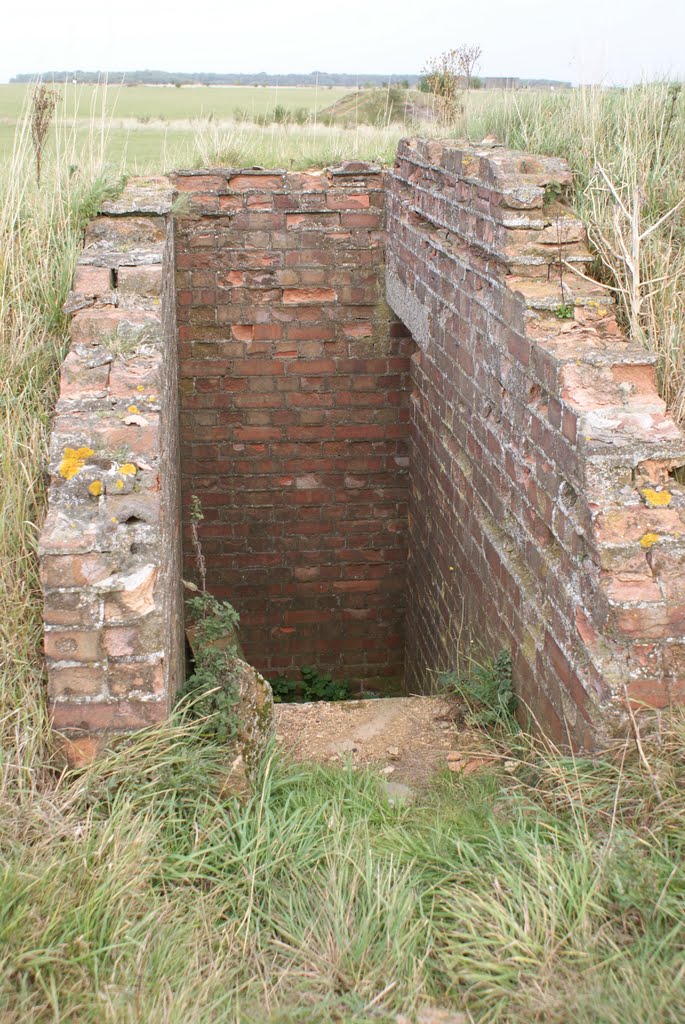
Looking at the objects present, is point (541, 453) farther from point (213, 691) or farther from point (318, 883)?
point (318, 883)

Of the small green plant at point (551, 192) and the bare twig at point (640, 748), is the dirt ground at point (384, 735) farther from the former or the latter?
the small green plant at point (551, 192)

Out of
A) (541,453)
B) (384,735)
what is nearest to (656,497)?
(541,453)

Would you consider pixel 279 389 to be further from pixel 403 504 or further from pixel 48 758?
pixel 48 758

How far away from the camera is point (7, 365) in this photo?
3.84 m

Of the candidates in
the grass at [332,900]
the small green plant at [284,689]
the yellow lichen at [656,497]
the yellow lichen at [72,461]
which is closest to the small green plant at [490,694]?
the grass at [332,900]

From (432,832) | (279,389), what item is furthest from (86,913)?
Result: (279,389)

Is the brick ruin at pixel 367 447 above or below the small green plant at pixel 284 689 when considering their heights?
above

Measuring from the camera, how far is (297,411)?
6.04 metres

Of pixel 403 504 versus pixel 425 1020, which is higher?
pixel 425 1020

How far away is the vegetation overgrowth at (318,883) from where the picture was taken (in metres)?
1.96

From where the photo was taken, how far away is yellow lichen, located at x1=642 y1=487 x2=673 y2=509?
2.72 metres

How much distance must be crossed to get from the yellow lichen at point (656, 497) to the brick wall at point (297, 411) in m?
3.34

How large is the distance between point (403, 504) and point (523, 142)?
2444 mm

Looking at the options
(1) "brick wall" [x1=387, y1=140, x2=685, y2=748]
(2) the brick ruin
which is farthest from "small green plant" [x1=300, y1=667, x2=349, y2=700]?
(1) "brick wall" [x1=387, y1=140, x2=685, y2=748]
